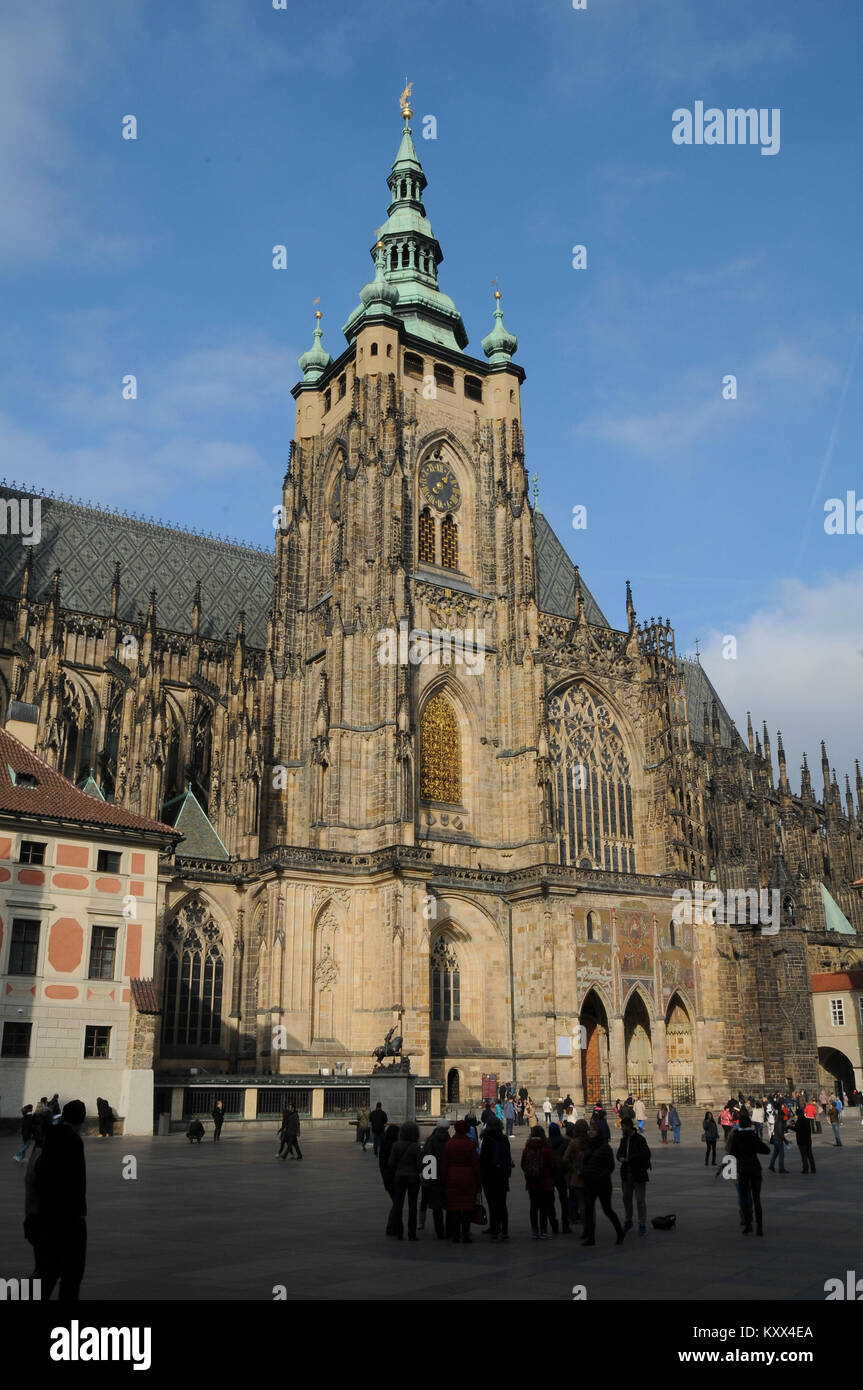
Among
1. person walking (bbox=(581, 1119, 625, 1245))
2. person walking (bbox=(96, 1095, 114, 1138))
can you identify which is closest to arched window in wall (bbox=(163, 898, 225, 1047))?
person walking (bbox=(96, 1095, 114, 1138))

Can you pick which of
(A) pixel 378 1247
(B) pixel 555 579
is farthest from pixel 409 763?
(A) pixel 378 1247

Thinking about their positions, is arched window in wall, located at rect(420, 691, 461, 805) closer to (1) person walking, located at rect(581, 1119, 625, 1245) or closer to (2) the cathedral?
(2) the cathedral

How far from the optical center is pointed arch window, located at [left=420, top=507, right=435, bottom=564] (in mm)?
48131

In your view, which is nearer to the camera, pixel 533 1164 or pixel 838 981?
pixel 533 1164

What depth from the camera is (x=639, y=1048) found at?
152ft

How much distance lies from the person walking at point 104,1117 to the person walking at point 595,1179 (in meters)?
17.0

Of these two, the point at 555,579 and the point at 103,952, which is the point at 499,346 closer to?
the point at 555,579

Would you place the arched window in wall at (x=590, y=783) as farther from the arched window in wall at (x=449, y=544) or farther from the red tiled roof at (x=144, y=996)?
the red tiled roof at (x=144, y=996)

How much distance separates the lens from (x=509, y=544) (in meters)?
49.6

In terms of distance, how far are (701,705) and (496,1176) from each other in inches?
2221

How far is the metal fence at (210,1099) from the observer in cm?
3222

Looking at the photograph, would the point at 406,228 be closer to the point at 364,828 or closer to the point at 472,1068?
the point at 364,828

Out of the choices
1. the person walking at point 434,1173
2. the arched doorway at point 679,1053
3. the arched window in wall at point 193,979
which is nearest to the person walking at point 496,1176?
the person walking at point 434,1173

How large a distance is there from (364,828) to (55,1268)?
34.1 m
